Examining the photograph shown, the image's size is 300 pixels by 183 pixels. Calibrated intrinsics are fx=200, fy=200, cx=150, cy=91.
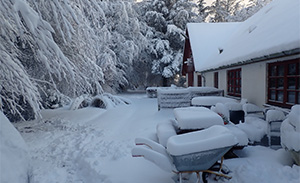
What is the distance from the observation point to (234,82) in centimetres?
1023

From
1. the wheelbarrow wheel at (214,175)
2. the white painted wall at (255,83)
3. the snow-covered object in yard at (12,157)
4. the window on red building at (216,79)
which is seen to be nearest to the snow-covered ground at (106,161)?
the wheelbarrow wheel at (214,175)

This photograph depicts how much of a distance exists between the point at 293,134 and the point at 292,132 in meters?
0.06

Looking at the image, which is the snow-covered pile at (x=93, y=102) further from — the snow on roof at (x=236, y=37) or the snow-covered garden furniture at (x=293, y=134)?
the snow-covered garden furniture at (x=293, y=134)

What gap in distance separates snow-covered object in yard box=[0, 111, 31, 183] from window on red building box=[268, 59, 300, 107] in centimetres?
637

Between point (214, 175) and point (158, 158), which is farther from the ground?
point (158, 158)

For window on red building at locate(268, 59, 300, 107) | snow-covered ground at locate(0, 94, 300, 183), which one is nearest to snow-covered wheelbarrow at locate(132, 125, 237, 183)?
snow-covered ground at locate(0, 94, 300, 183)

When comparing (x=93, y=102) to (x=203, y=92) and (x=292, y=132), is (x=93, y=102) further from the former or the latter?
(x=292, y=132)

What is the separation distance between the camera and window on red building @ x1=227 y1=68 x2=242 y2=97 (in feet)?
31.6

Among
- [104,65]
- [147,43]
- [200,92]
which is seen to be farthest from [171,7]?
[200,92]

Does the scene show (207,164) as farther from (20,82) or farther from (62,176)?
(20,82)

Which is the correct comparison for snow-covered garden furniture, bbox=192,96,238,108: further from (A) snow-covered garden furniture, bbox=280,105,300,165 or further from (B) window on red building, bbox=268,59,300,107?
(A) snow-covered garden furniture, bbox=280,105,300,165

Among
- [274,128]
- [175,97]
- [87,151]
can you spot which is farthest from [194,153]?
[175,97]

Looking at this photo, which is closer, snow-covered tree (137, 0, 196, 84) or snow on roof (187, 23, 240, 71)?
snow on roof (187, 23, 240, 71)

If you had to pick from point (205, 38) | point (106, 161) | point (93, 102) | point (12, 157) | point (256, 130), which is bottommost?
point (106, 161)
